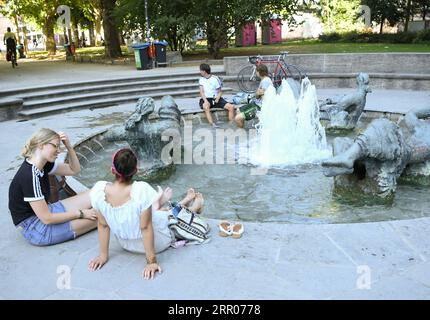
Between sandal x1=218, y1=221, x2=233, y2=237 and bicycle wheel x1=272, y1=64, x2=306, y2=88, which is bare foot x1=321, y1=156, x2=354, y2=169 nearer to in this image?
sandal x1=218, y1=221, x2=233, y2=237

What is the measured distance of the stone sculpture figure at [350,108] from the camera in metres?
8.62

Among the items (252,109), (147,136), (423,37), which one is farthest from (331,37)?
(147,136)

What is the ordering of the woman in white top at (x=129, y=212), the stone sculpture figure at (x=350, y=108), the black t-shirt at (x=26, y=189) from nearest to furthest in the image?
1. the woman in white top at (x=129, y=212)
2. the black t-shirt at (x=26, y=189)
3. the stone sculpture figure at (x=350, y=108)

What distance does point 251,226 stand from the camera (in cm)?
425

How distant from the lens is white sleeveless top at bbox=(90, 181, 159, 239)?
3.45 meters

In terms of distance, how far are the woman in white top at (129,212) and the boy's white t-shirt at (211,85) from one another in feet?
20.2

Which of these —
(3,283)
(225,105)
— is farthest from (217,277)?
(225,105)

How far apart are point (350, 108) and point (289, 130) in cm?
138

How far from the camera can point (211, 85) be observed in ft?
32.0

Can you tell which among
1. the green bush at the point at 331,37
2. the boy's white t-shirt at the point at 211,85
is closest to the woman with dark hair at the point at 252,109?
the boy's white t-shirt at the point at 211,85

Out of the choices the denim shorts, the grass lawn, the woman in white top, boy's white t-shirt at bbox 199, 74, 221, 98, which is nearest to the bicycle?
boy's white t-shirt at bbox 199, 74, 221, 98

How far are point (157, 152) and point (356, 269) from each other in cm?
389

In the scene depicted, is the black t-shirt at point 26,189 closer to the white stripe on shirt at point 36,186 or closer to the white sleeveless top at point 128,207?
the white stripe on shirt at point 36,186
